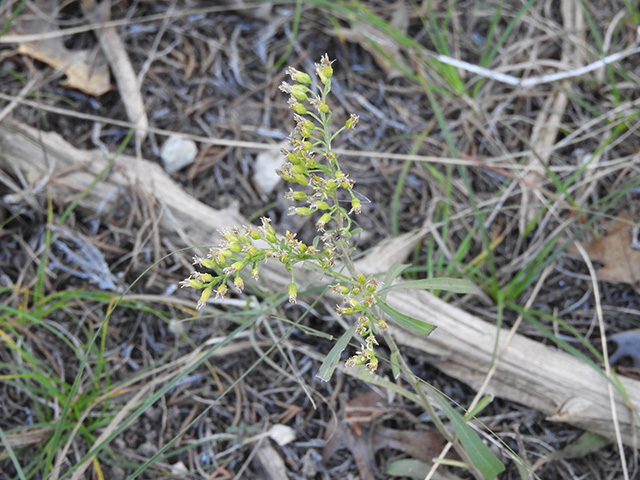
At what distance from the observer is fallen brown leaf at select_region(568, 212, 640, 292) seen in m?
2.62

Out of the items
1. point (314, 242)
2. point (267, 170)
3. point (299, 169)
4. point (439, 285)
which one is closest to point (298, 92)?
point (299, 169)

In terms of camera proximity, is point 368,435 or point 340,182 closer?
point 340,182

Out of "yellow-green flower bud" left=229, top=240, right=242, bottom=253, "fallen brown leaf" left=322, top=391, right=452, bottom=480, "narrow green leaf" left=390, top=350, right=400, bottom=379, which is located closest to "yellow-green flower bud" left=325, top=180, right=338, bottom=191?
"yellow-green flower bud" left=229, top=240, right=242, bottom=253

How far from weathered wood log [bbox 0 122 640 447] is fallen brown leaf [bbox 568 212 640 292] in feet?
1.58

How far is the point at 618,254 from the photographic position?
8.73ft

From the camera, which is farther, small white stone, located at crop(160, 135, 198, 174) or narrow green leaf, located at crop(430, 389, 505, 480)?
small white stone, located at crop(160, 135, 198, 174)

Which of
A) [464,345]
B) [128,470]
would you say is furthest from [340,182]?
[128,470]

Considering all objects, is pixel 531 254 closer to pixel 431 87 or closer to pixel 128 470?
pixel 431 87

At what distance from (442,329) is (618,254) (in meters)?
0.91

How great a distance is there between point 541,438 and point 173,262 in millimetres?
1748

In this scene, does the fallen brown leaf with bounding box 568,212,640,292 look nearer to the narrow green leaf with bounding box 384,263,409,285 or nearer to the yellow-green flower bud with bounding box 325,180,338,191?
the narrow green leaf with bounding box 384,263,409,285

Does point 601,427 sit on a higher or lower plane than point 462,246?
lower

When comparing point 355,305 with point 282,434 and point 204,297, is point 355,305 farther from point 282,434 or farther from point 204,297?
point 282,434

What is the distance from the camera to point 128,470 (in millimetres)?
2344
